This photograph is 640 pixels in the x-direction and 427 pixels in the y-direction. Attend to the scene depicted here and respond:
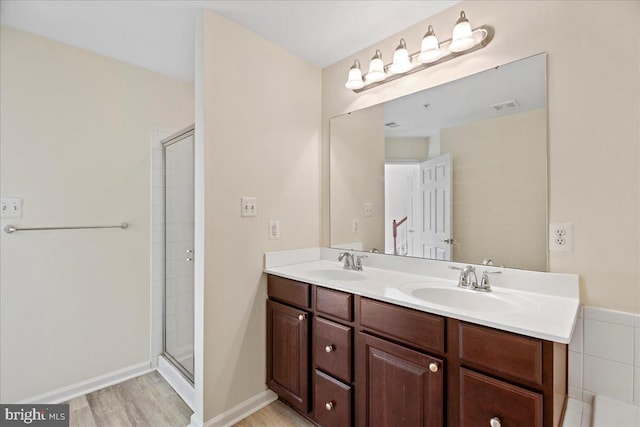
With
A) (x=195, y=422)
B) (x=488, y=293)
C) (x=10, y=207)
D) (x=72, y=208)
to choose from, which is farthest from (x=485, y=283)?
(x=10, y=207)

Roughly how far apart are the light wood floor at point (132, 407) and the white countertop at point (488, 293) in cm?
104

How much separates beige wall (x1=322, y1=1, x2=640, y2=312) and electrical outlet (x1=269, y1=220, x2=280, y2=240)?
1.50 meters

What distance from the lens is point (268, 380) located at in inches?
77.2

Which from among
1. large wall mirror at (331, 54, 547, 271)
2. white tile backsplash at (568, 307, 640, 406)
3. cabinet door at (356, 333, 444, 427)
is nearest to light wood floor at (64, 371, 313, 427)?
cabinet door at (356, 333, 444, 427)

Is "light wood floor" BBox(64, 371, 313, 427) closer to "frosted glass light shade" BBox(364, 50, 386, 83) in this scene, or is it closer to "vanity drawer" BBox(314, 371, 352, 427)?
"vanity drawer" BBox(314, 371, 352, 427)

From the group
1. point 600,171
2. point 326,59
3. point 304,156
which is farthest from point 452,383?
point 326,59

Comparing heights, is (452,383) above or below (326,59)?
below

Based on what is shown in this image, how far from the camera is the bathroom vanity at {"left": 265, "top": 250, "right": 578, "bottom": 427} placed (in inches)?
38.7

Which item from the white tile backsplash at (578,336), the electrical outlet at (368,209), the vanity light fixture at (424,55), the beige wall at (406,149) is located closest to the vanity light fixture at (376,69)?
the vanity light fixture at (424,55)

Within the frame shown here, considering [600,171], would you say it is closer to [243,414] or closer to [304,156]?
[304,156]

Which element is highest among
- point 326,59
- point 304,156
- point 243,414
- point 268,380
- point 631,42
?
point 326,59

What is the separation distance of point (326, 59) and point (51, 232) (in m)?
2.21

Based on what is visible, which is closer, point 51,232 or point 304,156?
point 51,232

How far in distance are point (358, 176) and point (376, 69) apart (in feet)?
2.30
